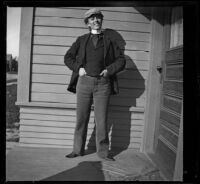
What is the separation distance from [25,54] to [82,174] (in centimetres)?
173

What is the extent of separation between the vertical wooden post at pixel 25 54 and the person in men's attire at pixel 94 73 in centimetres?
63

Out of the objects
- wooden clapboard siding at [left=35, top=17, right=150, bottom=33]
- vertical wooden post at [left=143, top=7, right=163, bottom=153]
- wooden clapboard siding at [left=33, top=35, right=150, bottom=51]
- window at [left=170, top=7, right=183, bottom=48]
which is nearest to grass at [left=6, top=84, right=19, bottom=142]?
wooden clapboard siding at [left=33, top=35, right=150, bottom=51]

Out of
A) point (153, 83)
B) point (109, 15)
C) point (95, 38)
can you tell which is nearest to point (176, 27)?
point (153, 83)

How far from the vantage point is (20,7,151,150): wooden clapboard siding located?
3.39m

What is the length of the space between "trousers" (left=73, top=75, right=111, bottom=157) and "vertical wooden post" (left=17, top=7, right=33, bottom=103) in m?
0.77

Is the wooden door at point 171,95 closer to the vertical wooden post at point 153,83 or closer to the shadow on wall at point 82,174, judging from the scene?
the vertical wooden post at point 153,83

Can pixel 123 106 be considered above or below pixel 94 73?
below

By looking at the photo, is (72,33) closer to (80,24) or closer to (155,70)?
(80,24)

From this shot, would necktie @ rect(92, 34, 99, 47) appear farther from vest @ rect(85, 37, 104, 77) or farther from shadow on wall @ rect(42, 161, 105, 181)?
shadow on wall @ rect(42, 161, 105, 181)

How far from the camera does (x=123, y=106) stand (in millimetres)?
3596

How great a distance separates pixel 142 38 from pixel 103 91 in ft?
3.15

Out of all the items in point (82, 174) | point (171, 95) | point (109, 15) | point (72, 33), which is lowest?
point (82, 174)
